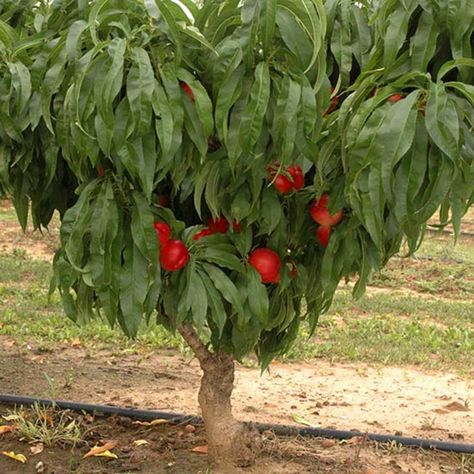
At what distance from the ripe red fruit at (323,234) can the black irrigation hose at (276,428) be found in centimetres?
148

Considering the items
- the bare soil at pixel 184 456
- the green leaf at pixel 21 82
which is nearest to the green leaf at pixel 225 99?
the green leaf at pixel 21 82

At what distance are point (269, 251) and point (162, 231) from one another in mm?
427

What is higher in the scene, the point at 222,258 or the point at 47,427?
the point at 222,258

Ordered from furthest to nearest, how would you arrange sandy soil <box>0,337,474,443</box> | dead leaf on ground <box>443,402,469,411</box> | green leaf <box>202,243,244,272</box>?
dead leaf on ground <box>443,402,469,411</box>
sandy soil <box>0,337,474,443</box>
green leaf <box>202,243,244,272</box>

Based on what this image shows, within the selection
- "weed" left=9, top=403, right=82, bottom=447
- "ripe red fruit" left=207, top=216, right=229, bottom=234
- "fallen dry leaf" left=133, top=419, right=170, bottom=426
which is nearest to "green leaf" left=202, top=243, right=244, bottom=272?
"ripe red fruit" left=207, top=216, right=229, bottom=234

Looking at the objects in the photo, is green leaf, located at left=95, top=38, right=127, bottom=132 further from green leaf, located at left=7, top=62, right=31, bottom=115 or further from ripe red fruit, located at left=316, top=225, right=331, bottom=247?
ripe red fruit, located at left=316, top=225, right=331, bottom=247

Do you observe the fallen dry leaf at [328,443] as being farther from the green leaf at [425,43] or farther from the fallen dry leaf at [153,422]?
the green leaf at [425,43]

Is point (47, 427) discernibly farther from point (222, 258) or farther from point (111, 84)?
point (111, 84)

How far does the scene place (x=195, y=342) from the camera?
11.1 ft

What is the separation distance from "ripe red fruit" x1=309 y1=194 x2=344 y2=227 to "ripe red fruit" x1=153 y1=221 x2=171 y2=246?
1.61 ft

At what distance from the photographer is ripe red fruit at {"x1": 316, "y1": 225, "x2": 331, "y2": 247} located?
2.81 m

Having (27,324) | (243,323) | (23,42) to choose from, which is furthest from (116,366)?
(23,42)

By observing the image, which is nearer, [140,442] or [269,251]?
[269,251]

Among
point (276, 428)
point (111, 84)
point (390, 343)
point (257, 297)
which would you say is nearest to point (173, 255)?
point (257, 297)
